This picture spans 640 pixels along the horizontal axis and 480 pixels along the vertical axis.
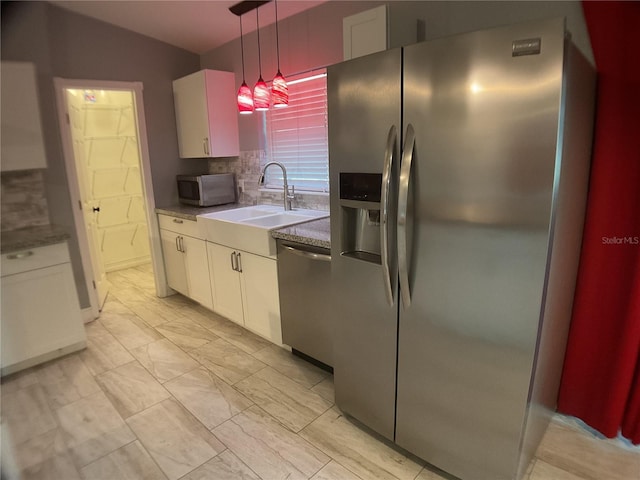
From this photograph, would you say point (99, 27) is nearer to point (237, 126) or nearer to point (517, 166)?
point (237, 126)

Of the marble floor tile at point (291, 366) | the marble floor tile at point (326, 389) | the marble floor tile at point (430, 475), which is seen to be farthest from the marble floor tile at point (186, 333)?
the marble floor tile at point (430, 475)

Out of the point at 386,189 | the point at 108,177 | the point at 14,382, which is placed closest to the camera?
the point at 14,382

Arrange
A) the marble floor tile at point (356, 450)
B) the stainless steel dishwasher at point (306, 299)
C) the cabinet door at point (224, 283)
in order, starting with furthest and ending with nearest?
the cabinet door at point (224, 283) → the stainless steel dishwasher at point (306, 299) → the marble floor tile at point (356, 450)

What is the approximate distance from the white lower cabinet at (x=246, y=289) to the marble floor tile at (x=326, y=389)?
45 cm

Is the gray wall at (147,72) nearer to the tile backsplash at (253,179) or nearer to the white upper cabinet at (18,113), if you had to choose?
the tile backsplash at (253,179)

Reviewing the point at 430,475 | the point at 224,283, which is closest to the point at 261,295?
the point at 224,283

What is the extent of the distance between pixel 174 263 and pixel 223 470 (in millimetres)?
2274

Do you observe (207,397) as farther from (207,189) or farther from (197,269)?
(207,189)

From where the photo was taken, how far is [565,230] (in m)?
1.34

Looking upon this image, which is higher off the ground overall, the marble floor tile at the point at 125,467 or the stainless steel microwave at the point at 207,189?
the stainless steel microwave at the point at 207,189

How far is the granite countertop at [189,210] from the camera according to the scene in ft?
10.2

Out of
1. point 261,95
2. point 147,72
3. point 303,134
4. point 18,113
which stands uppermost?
point 147,72

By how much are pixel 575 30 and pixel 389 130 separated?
1026mm

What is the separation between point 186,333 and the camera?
2.93 metres
